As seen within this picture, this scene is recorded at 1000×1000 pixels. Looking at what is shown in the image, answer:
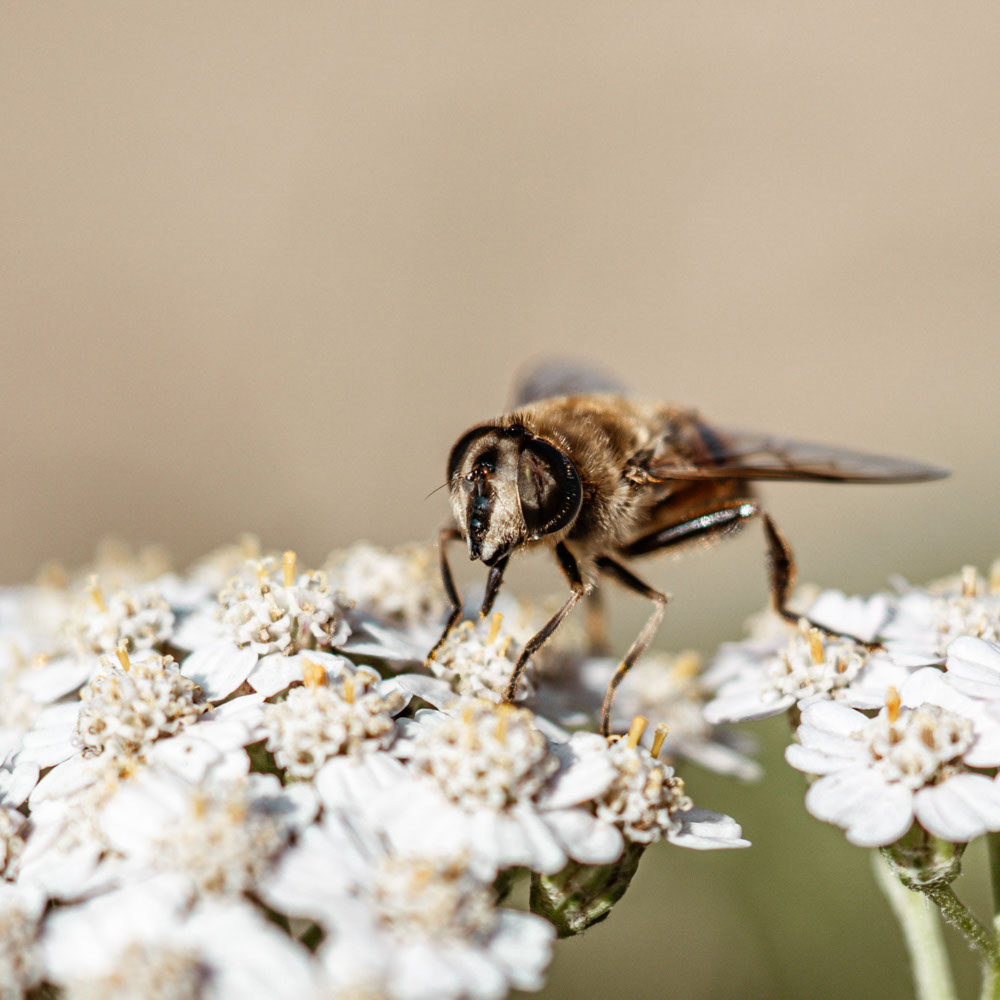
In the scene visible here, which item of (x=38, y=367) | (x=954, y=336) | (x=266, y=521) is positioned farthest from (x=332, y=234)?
(x=954, y=336)

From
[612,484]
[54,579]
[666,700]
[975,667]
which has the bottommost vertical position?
[666,700]

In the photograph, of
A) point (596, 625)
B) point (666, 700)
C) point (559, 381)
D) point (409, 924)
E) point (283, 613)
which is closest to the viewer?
point (409, 924)

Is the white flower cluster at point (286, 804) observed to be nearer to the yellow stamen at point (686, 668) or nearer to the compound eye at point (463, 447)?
the compound eye at point (463, 447)

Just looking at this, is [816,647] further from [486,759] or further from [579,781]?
[486,759]

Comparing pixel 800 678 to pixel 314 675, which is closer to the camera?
pixel 314 675

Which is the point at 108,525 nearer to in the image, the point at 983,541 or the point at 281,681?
the point at 983,541

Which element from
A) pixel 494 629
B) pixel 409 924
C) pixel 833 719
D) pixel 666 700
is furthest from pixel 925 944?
pixel 409 924
